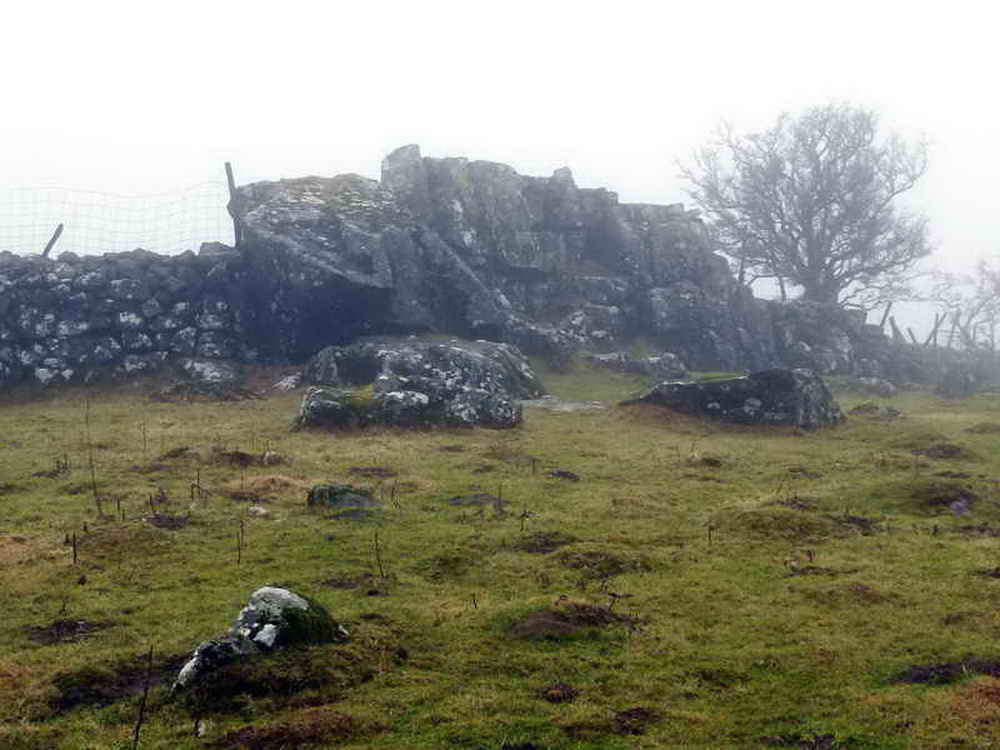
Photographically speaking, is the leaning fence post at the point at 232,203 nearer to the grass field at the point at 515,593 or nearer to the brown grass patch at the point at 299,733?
the grass field at the point at 515,593

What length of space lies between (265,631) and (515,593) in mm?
4630

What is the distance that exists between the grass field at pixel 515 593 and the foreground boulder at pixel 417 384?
2.88 metres

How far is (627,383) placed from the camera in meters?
45.7

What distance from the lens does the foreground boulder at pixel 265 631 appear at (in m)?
10.9

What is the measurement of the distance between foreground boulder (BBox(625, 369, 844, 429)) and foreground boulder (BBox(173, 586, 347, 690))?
79.5 feet

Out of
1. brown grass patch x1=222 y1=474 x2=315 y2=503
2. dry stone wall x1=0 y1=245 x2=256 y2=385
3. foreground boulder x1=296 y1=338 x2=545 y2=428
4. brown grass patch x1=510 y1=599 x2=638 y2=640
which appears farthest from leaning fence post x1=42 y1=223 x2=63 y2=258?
brown grass patch x1=510 y1=599 x2=638 y2=640

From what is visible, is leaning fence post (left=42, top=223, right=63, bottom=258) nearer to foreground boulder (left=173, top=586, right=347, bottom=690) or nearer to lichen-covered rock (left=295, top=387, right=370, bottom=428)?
lichen-covered rock (left=295, top=387, right=370, bottom=428)

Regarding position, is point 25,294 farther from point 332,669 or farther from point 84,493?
point 332,669

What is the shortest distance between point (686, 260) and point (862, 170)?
65.5 feet

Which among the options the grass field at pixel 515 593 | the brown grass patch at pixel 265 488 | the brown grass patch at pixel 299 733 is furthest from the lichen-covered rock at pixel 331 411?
the brown grass patch at pixel 299 733

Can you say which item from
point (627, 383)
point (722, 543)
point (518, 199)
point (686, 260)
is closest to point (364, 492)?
point (722, 543)

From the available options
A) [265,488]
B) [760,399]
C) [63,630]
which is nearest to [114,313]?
[265,488]

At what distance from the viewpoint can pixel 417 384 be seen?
33.0 m

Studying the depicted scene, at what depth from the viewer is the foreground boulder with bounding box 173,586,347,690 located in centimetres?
1091
